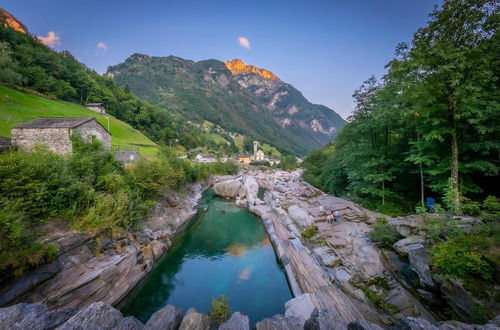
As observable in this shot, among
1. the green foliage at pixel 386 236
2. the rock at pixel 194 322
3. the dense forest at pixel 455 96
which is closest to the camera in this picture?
the rock at pixel 194 322

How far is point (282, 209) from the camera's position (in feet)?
80.2

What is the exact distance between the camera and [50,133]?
18297 millimetres

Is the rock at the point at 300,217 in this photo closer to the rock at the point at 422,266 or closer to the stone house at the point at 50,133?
the rock at the point at 422,266

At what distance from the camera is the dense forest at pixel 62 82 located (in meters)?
39.9

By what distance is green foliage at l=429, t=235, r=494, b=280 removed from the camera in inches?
235

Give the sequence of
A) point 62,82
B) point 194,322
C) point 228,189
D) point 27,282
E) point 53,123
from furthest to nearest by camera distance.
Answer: point 62,82 < point 228,189 < point 53,123 < point 27,282 < point 194,322

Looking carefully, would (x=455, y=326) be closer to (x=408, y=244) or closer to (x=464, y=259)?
(x=464, y=259)

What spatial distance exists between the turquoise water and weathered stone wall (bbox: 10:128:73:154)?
14.9 m

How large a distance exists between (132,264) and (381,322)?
13.7 meters

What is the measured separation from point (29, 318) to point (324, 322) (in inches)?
314

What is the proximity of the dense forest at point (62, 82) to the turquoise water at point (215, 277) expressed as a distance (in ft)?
156

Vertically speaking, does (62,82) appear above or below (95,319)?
above

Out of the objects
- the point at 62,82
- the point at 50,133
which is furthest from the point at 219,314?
the point at 62,82

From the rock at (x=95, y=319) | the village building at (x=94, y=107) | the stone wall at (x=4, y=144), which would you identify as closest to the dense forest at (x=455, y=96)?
the rock at (x=95, y=319)
